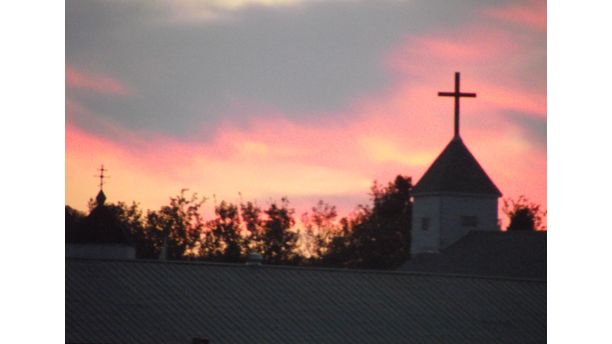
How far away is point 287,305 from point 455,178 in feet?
59.5

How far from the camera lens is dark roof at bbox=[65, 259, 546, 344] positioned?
20859 millimetres

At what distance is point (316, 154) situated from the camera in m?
23.4

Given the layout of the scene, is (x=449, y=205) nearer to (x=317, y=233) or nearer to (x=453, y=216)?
(x=453, y=216)

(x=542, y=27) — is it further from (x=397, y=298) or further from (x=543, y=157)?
(x=397, y=298)

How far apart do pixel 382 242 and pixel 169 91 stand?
38203 millimetres

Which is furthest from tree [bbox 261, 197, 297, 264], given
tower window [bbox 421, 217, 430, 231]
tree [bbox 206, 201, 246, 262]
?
tower window [bbox 421, 217, 430, 231]

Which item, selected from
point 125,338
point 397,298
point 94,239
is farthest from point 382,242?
point 125,338

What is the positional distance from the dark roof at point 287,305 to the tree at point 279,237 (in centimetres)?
2288

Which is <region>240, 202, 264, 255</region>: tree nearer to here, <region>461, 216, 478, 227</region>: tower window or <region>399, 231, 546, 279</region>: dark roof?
<region>399, 231, 546, 279</region>: dark roof

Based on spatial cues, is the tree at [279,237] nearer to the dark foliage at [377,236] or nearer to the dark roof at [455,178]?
the dark foliage at [377,236]

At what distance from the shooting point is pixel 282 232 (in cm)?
5109

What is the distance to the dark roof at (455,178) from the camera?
3862cm

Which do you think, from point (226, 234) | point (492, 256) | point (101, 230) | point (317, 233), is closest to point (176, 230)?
point (226, 234)
